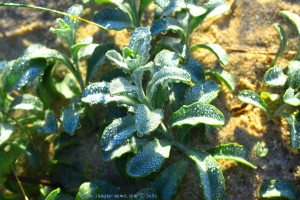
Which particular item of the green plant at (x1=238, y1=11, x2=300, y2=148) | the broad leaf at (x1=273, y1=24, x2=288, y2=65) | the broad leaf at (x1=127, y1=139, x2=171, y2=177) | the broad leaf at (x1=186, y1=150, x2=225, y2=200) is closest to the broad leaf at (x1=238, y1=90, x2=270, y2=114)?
the green plant at (x1=238, y1=11, x2=300, y2=148)

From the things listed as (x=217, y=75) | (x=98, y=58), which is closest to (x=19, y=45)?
(x=98, y=58)

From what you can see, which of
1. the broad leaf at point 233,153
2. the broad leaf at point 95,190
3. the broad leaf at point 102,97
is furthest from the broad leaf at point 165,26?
the broad leaf at point 95,190

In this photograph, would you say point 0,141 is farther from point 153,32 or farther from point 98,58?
point 153,32

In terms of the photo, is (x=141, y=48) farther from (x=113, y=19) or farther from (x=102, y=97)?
(x=113, y=19)

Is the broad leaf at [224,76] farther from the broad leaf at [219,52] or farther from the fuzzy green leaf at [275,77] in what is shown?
the fuzzy green leaf at [275,77]

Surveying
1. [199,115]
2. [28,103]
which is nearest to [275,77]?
[199,115]

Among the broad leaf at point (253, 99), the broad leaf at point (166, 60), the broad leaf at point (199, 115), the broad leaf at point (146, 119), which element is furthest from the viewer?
the broad leaf at point (253, 99)

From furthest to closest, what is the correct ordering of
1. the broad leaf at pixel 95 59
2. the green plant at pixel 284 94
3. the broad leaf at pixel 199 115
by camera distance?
the broad leaf at pixel 95 59 → the green plant at pixel 284 94 → the broad leaf at pixel 199 115

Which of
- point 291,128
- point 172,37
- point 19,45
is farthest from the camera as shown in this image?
point 19,45
